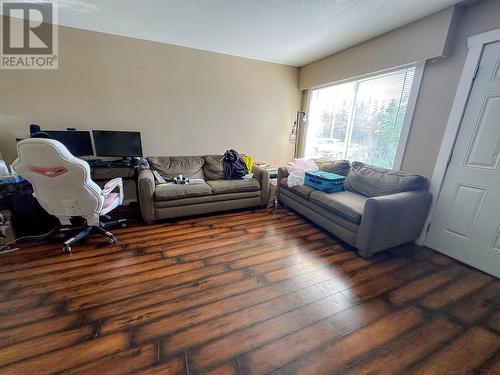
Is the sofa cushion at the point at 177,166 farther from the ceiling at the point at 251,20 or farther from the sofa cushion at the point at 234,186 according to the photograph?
the ceiling at the point at 251,20

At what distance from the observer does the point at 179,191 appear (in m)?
2.78

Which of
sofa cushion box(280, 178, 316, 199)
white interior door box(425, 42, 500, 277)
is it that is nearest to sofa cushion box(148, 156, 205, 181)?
sofa cushion box(280, 178, 316, 199)

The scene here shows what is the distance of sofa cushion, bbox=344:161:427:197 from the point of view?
2312mm

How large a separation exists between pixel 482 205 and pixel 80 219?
411cm

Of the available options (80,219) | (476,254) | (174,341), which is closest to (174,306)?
(174,341)

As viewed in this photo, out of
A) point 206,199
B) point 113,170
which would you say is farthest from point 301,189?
point 113,170

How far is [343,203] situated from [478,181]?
4.01 feet

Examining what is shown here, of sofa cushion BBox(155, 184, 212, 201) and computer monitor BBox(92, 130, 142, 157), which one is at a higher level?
computer monitor BBox(92, 130, 142, 157)

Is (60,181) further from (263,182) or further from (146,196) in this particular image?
(263,182)

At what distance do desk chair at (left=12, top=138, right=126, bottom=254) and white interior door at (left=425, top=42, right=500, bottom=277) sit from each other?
3.60 m

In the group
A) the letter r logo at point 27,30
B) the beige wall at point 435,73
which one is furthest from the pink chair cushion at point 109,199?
the beige wall at point 435,73

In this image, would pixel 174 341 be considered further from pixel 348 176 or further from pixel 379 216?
pixel 348 176

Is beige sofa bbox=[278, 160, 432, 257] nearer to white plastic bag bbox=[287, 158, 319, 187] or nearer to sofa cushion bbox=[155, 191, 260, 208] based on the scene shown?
white plastic bag bbox=[287, 158, 319, 187]

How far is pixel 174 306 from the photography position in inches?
60.1
